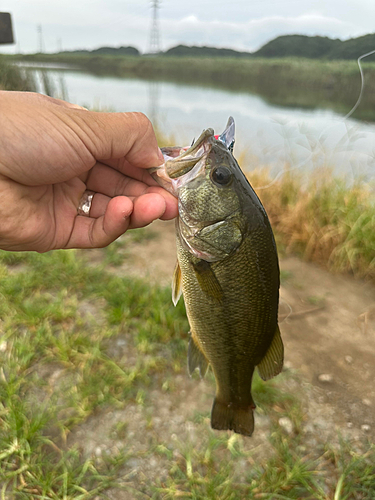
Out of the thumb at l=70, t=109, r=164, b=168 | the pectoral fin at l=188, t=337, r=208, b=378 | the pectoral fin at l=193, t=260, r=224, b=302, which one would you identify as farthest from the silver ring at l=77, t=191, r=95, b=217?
the pectoral fin at l=188, t=337, r=208, b=378

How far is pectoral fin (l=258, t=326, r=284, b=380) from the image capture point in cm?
168

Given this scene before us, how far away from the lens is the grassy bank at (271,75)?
1231 cm

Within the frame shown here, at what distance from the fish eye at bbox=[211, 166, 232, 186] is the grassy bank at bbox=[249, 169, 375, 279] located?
130 inches

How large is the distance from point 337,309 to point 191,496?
8.17 feet

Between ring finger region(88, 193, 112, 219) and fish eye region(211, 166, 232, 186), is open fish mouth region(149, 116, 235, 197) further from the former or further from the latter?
ring finger region(88, 193, 112, 219)

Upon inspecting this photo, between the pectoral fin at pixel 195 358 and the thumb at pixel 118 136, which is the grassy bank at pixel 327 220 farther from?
the thumb at pixel 118 136

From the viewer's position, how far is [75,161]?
5.13ft

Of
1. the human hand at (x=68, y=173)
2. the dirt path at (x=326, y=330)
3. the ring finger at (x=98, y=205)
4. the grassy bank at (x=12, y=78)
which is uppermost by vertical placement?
the grassy bank at (x=12, y=78)

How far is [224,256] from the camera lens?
5.01ft

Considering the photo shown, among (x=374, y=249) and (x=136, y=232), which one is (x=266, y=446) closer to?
(x=374, y=249)

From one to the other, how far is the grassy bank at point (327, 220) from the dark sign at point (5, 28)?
402 cm

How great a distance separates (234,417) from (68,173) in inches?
56.9

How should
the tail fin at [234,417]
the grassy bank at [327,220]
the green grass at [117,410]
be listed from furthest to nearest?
the grassy bank at [327,220] < the green grass at [117,410] < the tail fin at [234,417]

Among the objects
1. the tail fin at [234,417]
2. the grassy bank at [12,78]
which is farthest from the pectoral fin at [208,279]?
the grassy bank at [12,78]
